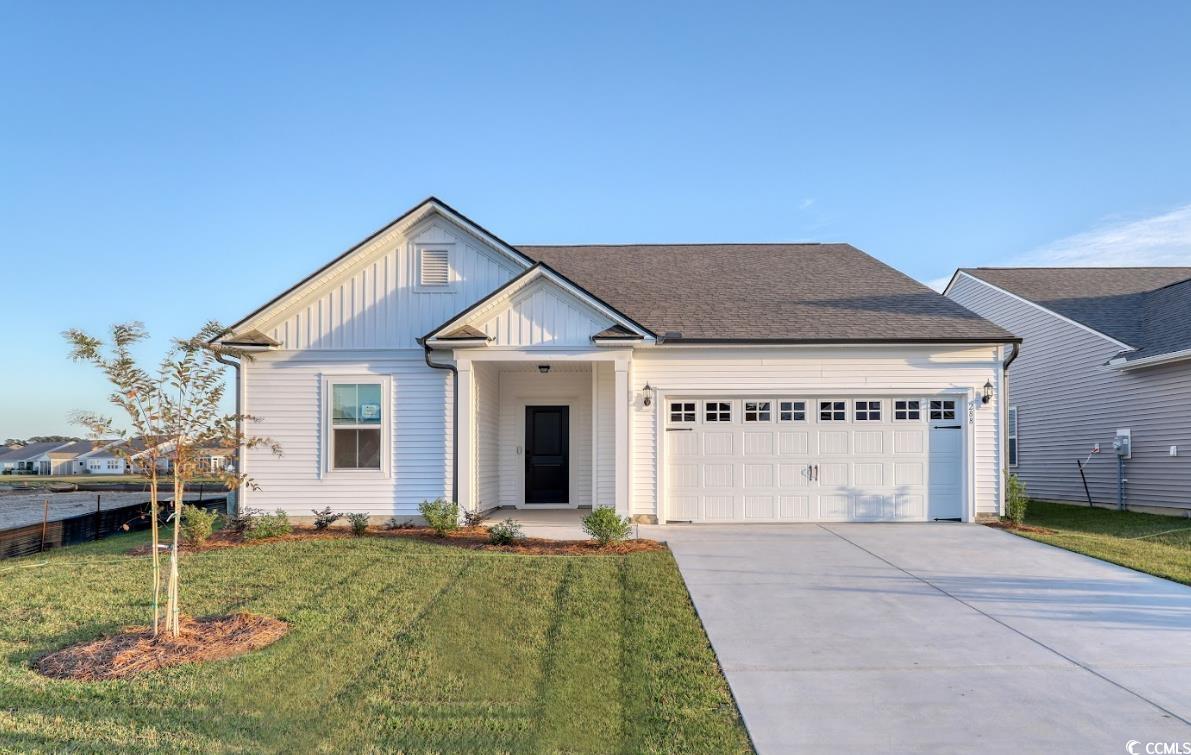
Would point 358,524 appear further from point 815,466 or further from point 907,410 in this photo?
point 907,410

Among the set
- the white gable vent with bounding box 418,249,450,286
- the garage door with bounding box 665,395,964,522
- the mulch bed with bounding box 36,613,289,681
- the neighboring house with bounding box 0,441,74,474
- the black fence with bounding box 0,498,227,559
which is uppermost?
the white gable vent with bounding box 418,249,450,286

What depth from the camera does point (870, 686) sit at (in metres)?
4.76

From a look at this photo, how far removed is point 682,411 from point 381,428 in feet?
17.6

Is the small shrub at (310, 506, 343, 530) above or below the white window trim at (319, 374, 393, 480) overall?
below

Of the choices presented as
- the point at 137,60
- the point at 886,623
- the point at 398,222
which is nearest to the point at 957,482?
the point at 886,623

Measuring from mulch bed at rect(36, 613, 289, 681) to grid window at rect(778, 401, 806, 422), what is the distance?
8.94 metres

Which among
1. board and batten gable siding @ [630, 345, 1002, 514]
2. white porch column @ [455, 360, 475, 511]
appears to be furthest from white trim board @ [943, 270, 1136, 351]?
white porch column @ [455, 360, 475, 511]

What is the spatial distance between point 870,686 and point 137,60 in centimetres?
1515

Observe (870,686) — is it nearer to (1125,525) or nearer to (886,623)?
(886,623)

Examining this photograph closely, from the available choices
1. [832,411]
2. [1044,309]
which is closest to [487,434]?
[832,411]

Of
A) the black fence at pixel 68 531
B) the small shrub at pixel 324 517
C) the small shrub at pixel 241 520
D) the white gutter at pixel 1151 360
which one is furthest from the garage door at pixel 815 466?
the black fence at pixel 68 531

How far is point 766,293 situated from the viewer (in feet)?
45.5

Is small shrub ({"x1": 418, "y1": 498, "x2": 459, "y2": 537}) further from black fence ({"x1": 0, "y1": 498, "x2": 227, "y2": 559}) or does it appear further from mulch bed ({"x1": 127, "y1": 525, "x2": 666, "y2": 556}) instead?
black fence ({"x1": 0, "y1": 498, "x2": 227, "y2": 559})

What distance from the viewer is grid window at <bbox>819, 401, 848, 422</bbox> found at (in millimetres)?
12414
